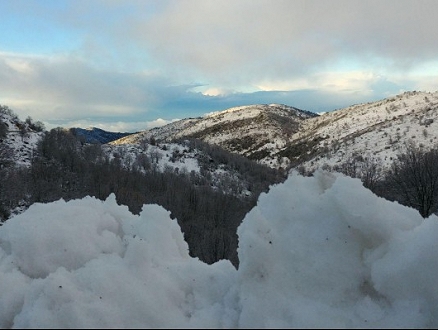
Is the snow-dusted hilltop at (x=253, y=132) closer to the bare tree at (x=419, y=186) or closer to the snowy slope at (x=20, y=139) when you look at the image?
the snowy slope at (x=20, y=139)

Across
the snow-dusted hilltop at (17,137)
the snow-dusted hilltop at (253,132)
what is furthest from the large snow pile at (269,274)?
the snow-dusted hilltop at (253,132)

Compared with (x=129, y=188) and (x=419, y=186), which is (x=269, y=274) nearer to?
(x=419, y=186)

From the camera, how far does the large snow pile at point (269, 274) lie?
2768 millimetres

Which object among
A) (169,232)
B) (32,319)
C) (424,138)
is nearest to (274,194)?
(169,232)

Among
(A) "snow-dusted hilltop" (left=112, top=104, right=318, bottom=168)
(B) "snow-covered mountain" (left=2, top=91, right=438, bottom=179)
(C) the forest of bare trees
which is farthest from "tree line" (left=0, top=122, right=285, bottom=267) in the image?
(A) "snow-dusted hilltop" (left=112, top=104, right=318, bottom=168)

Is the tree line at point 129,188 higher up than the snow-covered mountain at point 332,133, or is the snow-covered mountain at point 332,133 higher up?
the snow-covered mountain at point 332,133

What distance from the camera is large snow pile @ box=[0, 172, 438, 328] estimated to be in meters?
2.77

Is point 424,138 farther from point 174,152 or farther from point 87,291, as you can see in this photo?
point 87,291

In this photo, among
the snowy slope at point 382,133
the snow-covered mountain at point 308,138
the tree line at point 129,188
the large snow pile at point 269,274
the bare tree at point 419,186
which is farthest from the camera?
the snow-covered mountain at point 308,138

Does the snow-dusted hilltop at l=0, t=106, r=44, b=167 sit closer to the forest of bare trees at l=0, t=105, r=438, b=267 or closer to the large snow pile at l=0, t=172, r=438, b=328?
the forest of bare trees at l=0, t=105, r=438, b=267

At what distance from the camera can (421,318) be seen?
8.85ft

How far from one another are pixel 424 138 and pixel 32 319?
233ft

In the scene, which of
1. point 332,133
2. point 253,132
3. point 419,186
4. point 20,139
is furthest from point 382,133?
point 253,132

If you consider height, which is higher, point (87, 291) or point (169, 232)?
point (169, 232)
